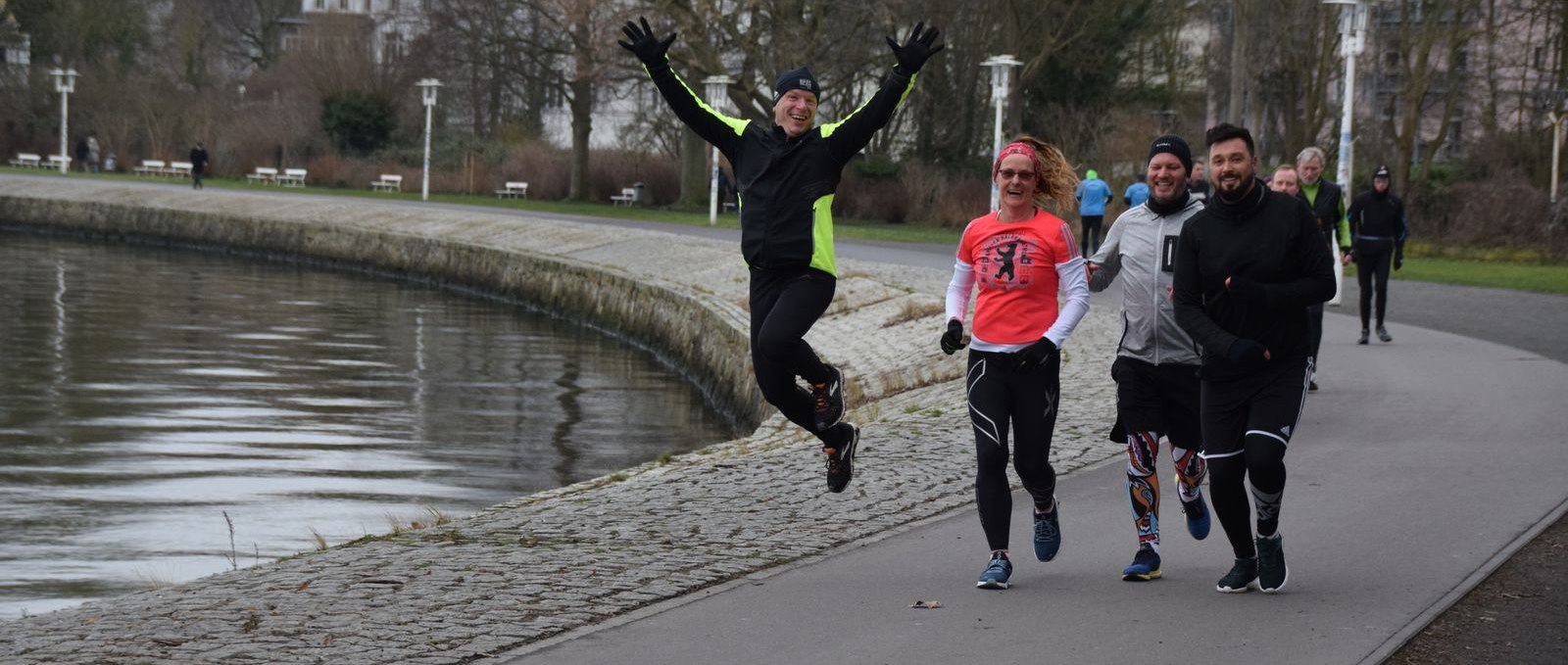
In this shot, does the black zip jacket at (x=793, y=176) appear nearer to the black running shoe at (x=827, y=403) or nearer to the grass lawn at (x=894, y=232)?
the black running shoe at (x=827, y=403)

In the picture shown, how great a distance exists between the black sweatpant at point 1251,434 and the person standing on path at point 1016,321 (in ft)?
1.98

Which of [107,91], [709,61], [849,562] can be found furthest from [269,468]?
[107,91]

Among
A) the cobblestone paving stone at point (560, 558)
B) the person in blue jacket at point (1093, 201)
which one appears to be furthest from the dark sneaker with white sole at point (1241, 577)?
the person in blue jacket at point (1093, 201)

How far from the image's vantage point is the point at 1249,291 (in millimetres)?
6789

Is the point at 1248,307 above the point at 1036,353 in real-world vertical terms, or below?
above

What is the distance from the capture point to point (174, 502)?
12.9 metres

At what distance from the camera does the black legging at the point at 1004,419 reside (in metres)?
7.24

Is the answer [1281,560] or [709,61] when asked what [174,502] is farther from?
[709,61]

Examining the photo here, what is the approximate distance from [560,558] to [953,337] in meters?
1.99

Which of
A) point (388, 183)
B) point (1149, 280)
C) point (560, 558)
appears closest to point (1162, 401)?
point (1149, 280)

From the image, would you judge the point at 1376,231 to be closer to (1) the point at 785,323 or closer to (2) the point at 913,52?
(2) the point at 913,52

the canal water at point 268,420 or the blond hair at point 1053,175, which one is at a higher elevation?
the blond hair at point 1053,175

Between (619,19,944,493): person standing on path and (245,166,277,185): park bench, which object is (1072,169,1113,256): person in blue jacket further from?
(245,166,277,185): park bench

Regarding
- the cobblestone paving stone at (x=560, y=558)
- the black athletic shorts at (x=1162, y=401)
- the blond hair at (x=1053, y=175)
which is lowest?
the cobblestone paving stone at (x=560, y=558)
